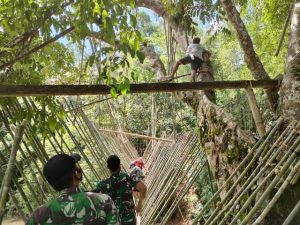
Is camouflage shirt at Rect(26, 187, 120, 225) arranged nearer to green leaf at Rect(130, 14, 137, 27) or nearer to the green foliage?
the green foliage

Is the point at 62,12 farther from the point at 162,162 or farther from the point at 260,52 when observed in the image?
the point at 260,52

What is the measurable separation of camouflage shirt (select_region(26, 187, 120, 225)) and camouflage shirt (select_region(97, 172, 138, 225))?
34.5 inches

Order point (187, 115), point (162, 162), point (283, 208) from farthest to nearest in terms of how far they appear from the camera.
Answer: point (187, 115), point (162, 162), point (283, 208)

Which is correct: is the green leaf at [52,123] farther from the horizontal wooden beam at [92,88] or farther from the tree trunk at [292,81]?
the tree trunk at [292,81]

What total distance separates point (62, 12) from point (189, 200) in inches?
230

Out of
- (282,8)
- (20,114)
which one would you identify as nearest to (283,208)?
(20,114)

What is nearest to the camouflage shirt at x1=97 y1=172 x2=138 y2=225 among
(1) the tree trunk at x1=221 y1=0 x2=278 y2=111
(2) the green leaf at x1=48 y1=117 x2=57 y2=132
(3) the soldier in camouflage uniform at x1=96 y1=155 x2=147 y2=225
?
(3) the soldier in camouflage uniform at x1=96 y1=155 x2=147 y2=225

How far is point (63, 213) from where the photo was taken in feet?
3.93

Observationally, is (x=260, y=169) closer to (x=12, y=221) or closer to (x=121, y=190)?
(x=121, y=190)

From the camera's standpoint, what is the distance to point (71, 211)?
1.20 m

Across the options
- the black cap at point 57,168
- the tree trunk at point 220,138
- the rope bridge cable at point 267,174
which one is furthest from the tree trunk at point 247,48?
the black cap at point 57,168

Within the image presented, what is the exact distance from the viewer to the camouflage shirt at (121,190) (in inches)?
83.5

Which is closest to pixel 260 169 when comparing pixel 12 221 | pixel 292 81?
pixel 292 81

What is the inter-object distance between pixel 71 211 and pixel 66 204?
0.03 m
